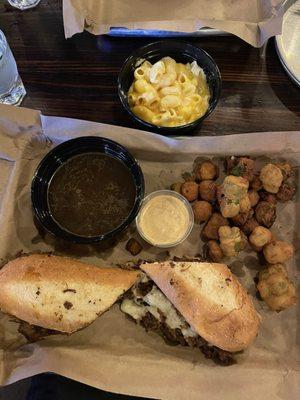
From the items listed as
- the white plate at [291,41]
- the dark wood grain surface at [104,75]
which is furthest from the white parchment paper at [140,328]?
the white plate at [291,41]

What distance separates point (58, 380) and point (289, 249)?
33.7 inches

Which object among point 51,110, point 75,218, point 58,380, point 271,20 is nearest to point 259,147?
point 271,20

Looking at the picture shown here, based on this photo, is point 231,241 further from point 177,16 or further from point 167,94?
point 177,16

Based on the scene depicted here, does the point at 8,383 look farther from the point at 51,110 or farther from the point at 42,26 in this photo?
the point at 42,26

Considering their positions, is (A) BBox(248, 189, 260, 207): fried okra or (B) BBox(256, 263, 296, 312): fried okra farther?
(A) BBox(248, 189, 260, 207): fried okra

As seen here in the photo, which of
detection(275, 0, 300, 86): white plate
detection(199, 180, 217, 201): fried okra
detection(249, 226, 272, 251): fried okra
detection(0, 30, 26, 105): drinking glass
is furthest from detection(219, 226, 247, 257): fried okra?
detection(0, 30, 26, 105): drinking glass

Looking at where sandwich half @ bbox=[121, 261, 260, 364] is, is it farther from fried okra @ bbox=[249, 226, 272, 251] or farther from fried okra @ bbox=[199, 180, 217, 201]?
fried okra @ bbox=[199, 180, 217, 201]

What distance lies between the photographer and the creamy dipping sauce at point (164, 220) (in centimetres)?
161

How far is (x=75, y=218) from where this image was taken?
5.19 ft

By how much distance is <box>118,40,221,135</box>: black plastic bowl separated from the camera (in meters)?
1.72

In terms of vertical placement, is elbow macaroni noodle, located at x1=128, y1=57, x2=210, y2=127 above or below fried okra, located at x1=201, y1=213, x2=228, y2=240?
above

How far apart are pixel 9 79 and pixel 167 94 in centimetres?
60

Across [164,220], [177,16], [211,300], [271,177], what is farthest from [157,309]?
[177,16]

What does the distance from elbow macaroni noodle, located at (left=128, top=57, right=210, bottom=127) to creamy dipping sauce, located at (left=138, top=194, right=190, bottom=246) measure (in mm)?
287
